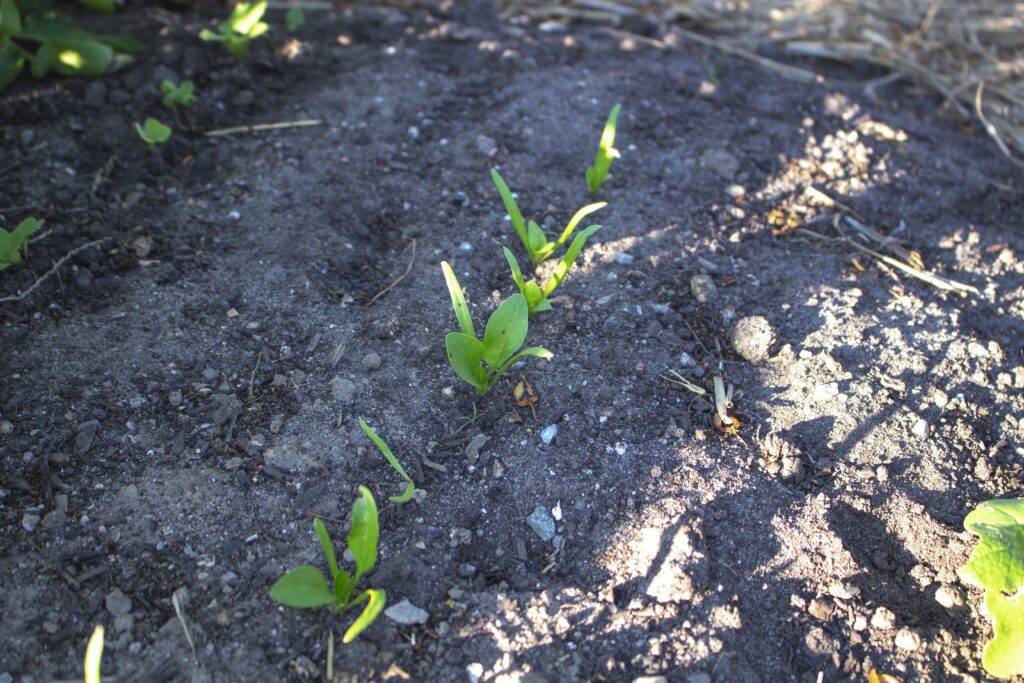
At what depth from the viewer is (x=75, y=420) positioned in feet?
6.03

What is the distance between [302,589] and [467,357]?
69cm

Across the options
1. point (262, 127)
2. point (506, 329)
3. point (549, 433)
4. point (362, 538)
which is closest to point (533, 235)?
point (506, 329)

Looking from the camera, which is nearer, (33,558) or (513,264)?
(33,558)

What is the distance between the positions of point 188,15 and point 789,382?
301 cm

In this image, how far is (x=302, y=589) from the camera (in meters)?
1.50

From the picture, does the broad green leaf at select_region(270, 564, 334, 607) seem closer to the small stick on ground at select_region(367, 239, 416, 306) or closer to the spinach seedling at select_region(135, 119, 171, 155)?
the small stick on ground at select_region(367, 239, 416, 306)

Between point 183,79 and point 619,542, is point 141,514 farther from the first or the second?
point 183,79

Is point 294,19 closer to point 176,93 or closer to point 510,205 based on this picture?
point 176,93

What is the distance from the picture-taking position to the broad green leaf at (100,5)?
296 cm

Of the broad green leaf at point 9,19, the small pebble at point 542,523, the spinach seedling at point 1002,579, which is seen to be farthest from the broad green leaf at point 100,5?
the spinach seedling at point 1002,579

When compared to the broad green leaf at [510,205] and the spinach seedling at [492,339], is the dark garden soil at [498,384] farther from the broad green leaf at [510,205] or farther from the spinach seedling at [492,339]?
the broad green leaf at [510,205]

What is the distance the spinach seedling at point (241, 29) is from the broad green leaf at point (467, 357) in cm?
171

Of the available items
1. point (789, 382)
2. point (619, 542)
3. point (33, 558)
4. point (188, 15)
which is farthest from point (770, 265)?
point (188, 15)

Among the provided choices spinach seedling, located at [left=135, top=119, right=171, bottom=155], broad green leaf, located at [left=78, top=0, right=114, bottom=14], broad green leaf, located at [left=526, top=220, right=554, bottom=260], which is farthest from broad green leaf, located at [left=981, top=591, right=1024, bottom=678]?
broad green leaf, located at [left=78, top=0, right=114, bottom=14]
